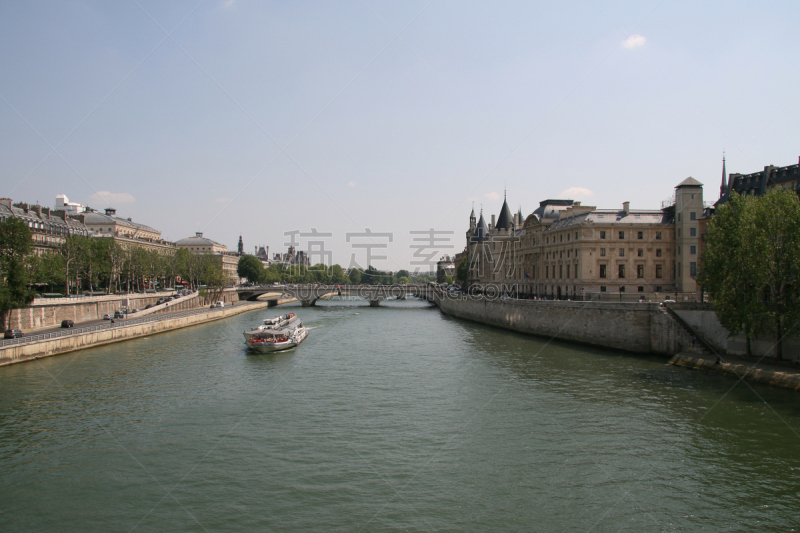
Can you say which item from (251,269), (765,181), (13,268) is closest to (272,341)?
(13,268)

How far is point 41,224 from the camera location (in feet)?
268

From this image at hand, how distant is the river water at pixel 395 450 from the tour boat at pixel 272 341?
913 centimetres

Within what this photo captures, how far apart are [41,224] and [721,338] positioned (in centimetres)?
9016

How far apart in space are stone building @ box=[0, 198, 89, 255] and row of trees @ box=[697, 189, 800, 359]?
8153 centimetres

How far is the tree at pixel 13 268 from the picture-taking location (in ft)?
152

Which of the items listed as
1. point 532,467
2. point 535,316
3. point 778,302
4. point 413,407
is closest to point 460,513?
point 532,467

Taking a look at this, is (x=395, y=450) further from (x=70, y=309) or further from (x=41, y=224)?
(x=41, y=224)

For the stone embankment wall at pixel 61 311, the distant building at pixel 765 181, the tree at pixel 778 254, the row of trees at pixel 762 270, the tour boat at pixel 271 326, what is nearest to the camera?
the tree at pixel 778 254

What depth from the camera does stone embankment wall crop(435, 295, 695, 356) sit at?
4119cm

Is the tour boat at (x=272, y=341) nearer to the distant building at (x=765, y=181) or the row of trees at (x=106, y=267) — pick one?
the row of trees at (x=106, y=267)

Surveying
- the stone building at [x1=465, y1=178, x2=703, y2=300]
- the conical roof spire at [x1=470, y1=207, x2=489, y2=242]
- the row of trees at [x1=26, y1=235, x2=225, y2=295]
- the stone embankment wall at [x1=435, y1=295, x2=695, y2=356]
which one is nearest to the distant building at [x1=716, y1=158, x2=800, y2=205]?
the stone building at [x1=465, y1=178, x2=703, y2=300]

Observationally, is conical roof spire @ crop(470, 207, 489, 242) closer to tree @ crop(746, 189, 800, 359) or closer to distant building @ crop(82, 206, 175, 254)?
distant building @ crop(82, 206, 175, 254)

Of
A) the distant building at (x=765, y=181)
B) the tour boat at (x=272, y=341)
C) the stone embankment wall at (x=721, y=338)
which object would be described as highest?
the distant building at (x=765, y=181)

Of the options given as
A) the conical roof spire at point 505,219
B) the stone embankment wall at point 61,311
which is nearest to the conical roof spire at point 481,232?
the conical roof spire at point 505,219
